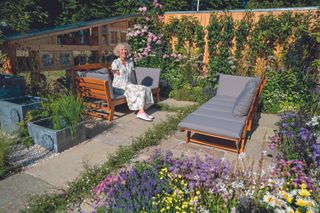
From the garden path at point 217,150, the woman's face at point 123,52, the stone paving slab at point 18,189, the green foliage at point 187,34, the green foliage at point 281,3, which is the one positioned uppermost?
the green foliage at point 281,3

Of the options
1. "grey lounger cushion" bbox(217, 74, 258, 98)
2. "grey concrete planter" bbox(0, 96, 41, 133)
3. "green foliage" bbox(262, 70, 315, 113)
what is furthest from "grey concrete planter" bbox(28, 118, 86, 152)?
"green foliage" bbox(262, 70, 315, 113)

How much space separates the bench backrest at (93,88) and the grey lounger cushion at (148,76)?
4.88 feet

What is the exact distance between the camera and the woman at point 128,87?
481 cm

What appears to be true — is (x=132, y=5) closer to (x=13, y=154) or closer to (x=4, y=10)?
(x=4, y=10)

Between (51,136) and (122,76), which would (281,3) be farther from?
(51,136)

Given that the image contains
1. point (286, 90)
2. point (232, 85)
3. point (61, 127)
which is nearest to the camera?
point (61, 127)

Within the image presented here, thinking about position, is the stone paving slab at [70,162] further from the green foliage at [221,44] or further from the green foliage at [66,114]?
the green foliage at [221,44]

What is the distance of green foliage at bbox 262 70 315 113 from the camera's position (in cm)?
512

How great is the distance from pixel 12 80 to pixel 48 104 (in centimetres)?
109

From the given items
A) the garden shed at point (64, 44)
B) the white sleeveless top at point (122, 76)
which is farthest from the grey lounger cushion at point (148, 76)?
the garden shed at point (64, 44)

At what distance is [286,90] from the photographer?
5340 millimetres

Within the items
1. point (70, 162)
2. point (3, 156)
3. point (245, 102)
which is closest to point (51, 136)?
point (70, 162)

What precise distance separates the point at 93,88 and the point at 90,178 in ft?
7.47

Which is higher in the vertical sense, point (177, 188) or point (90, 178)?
point (177, 188)
